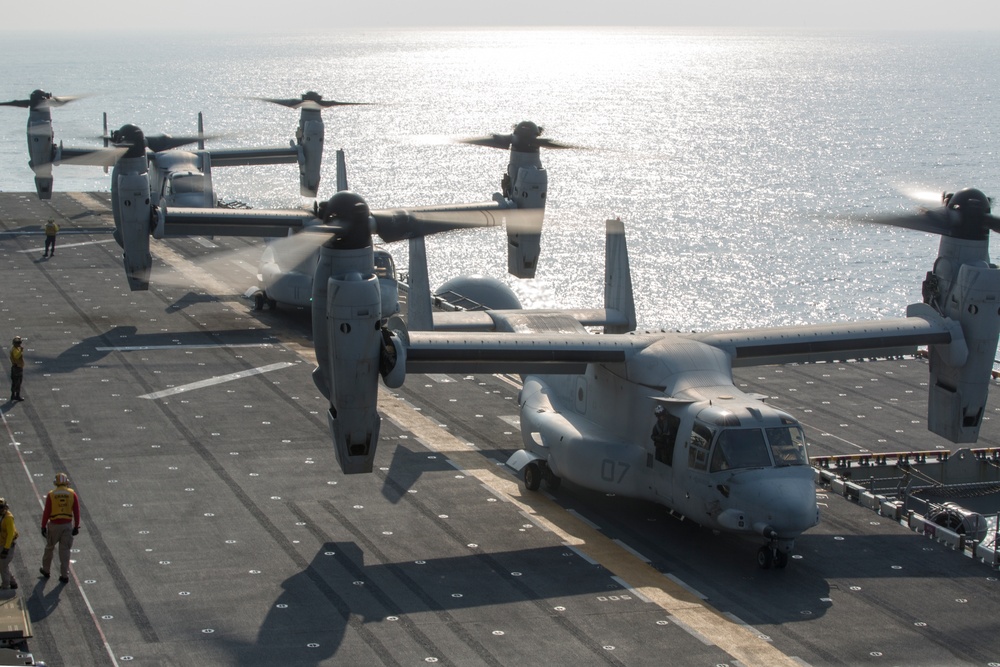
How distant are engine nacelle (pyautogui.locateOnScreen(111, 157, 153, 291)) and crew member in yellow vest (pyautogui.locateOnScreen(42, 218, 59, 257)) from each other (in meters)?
18.5

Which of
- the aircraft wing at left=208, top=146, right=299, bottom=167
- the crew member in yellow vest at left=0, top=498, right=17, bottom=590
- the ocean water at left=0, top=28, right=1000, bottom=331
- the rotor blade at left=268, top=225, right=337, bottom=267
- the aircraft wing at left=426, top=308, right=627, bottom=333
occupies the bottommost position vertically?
the ocean water at left=0, top=28, right=1000, bottom=331

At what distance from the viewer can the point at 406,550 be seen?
26.8 metres

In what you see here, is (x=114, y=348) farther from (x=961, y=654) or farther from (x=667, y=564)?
(x=961, y=654)

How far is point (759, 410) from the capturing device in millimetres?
26359

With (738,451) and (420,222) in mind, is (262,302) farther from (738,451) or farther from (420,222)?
(738,451)

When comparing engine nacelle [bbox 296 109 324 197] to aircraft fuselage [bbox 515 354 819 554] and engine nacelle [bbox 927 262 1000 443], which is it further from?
engine nacelle [bbox 927 262 1000 443]

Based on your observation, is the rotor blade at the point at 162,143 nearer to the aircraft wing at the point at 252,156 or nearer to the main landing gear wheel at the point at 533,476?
the aircraft wing at the point at 252,156

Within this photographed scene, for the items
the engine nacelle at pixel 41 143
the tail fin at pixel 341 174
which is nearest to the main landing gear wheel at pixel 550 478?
the tail fin at pixel 341 174

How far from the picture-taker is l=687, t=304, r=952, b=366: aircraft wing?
1219 inches

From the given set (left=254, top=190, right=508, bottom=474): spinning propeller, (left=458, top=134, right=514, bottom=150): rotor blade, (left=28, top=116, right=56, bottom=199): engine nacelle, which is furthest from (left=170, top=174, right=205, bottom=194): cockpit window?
(left=254, top=190, right=508, bottom=474): spinning propeller

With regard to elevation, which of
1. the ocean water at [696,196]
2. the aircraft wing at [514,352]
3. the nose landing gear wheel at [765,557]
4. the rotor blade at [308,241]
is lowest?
the ocean water at [696,196]

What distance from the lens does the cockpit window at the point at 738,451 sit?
25.8 metres

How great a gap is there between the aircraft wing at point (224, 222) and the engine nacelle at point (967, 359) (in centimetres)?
2263

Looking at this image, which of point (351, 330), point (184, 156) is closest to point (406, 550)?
point (351, 330)
